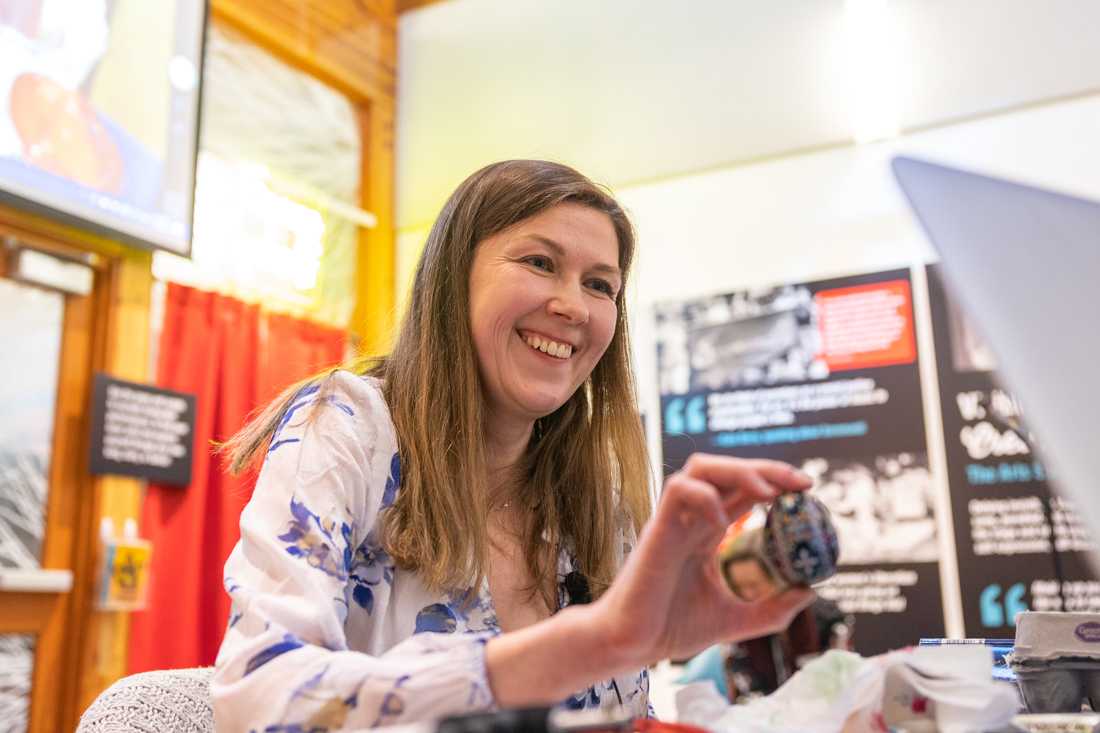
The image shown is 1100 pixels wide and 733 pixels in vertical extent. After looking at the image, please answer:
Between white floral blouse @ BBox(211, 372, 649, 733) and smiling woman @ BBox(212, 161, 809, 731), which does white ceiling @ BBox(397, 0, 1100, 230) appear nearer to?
smiling woman @ BBox(212, 161, 809, 731)

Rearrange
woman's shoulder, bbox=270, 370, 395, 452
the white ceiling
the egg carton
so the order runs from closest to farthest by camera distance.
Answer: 1. the egg carton
2. woman's shoulder, bbox=270, 370, 395, 452
3. the white ceiling

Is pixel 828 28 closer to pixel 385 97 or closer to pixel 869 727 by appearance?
pixel 385 97

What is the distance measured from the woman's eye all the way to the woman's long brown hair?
61 millimetres

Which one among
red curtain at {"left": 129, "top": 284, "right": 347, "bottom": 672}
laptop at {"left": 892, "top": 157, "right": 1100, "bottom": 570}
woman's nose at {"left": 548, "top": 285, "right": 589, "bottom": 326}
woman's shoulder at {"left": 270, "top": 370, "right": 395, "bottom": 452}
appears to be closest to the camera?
laptop at {"left": 892, "top": 157, "right": 1100, "bottom": 570}

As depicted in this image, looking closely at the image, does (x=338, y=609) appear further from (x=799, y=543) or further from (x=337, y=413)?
(x=799, y=543)

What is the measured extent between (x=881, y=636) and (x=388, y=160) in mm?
2840

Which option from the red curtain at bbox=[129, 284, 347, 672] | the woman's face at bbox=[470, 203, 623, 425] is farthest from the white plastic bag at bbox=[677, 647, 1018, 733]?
the red curtain at bbox=[129, 284, 347, 672]

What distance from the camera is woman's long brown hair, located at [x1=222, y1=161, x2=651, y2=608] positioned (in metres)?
1.13

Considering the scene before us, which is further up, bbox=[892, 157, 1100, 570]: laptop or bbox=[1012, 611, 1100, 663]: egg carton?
bbox=[892, 157, 1100, 570]: laptop

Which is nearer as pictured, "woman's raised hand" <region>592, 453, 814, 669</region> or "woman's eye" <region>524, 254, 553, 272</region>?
"woman's raised hand" <region>592, 453, 814, 669</region>

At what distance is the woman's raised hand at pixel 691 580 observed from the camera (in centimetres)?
65

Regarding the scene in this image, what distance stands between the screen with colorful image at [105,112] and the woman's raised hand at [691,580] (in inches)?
106

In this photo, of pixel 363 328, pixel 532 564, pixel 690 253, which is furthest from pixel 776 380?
pixel 532 564

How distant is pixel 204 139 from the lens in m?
3.79
